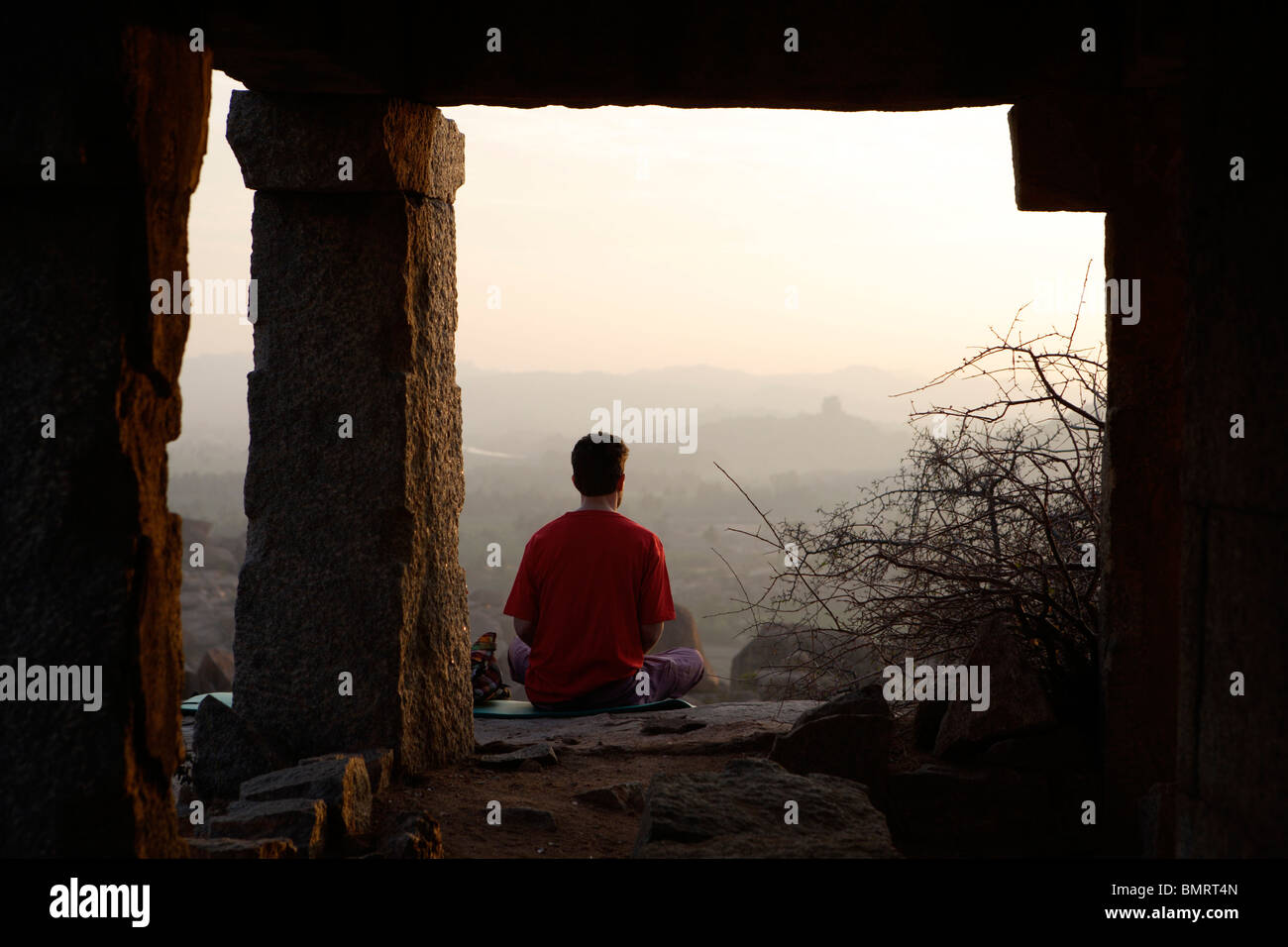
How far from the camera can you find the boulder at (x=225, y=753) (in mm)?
4246

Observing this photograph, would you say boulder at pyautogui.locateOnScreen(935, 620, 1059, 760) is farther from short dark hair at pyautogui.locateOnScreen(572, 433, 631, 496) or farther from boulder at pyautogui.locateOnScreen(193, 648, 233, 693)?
boulder at pyautogui.locateOnScreen(193, 648, 233, 693)

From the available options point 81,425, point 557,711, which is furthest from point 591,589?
point 81,425

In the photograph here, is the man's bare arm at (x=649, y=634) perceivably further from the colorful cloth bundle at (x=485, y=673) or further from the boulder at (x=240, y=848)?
the boulder at (x=240, y=848)

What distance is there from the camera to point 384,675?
4.34 m

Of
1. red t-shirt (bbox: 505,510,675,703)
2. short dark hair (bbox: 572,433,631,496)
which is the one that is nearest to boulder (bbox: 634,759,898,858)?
red t-shirt (bbox: 505,510,675,703)

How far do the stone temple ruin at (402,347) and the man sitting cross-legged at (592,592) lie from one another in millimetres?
858

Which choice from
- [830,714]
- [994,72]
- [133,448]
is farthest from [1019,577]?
[133,448]

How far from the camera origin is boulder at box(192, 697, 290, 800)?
Answer: 4.25m

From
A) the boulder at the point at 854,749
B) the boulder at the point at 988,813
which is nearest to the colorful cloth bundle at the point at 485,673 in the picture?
the boulder at the point at 854,749

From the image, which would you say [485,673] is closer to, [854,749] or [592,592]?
[592,592]

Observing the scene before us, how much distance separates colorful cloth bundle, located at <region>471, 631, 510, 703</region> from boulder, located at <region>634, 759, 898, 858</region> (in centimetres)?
269

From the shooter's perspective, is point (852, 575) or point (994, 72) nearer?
point (994, 72)
